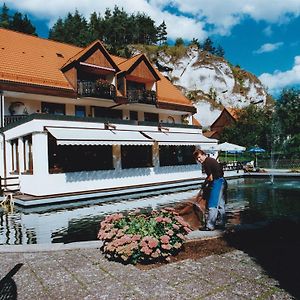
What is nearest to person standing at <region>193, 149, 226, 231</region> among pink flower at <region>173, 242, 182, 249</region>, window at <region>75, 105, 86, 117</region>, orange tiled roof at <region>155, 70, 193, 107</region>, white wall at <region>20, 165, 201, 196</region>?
pink flower at <region>173, 242, 182, 249</region>

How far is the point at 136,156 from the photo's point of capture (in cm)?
2330

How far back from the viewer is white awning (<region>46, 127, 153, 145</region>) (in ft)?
56.0

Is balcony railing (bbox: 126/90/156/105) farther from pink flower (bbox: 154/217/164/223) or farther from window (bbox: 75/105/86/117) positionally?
pink flower (bbox: 154/217/164/223)

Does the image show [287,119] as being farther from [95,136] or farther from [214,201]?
[214,201]

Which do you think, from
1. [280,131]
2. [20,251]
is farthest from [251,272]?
[280,131]

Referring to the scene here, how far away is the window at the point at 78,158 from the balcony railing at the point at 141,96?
308 inches

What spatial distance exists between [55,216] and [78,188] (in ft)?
17.4

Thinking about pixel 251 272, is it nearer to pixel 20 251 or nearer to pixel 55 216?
pixel 20 251

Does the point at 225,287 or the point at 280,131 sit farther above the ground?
the point at 280,131

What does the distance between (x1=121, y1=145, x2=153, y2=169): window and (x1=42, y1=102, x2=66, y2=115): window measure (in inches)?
238

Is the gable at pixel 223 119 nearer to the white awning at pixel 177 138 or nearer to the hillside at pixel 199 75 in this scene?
the hillside at pixel 199 75

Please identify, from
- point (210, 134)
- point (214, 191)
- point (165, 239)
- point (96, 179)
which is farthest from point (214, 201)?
point (210, 134)

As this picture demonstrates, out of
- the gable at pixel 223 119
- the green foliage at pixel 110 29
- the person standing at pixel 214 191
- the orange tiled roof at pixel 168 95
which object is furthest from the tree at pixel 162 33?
the person standing at pixel 214 191

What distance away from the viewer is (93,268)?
526 cm
